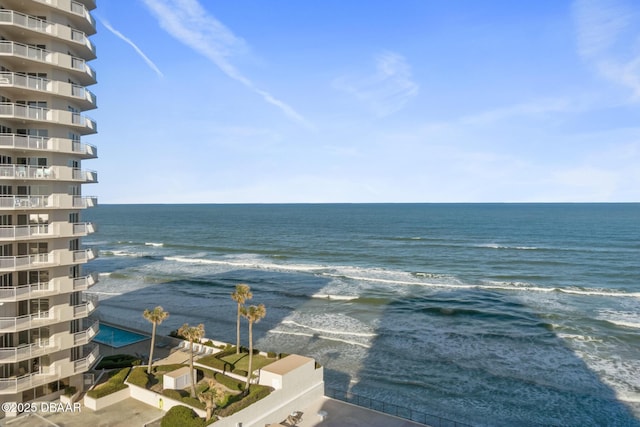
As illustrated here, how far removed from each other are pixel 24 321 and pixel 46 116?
40.0 ft

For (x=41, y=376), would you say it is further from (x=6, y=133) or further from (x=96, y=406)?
(x=6, y=133)

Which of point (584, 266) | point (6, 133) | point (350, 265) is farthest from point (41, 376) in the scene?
point (584, 266)

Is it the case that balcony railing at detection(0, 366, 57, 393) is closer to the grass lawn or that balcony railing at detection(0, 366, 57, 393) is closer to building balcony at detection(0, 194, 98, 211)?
building balcony at detection(0, 194, 98, 211)

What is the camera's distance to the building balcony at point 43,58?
25.1 metres

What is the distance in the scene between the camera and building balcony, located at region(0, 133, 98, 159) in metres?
25.3

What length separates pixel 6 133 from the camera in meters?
26.0

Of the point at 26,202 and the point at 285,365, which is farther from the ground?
the point at 26,202

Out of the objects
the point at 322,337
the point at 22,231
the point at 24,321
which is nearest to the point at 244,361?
the point at 24,321

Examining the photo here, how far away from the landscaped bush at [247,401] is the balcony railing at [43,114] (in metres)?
19.2

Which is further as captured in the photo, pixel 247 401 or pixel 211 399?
pixel 247 401

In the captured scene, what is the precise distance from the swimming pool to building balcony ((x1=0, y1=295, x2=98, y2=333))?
42.0 ft

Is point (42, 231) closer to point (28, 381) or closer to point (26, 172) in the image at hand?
point (26, 172)

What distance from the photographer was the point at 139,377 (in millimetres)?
30359

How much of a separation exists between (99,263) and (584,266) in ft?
304
